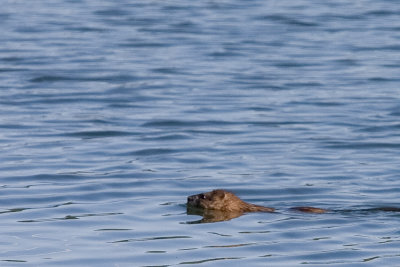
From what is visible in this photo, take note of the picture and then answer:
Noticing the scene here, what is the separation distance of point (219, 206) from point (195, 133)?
4554mm

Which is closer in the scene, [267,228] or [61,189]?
[267,228]

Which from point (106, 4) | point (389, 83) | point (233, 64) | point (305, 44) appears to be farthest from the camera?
point (106, 4)

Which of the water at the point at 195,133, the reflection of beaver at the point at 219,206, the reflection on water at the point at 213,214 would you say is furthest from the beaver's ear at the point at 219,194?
the water at the point at 195,133

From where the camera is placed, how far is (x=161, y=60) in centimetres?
2172

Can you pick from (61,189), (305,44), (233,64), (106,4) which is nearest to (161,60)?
(233,64)

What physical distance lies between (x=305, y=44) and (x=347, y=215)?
45.4 feet

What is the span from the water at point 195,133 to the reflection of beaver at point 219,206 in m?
0.19

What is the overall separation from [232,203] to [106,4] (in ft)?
64.2

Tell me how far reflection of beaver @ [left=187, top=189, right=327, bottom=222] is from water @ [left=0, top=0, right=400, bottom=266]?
0.19 m

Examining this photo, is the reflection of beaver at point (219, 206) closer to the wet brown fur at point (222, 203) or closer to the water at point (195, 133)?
the wet brown fur at point (222, 203)

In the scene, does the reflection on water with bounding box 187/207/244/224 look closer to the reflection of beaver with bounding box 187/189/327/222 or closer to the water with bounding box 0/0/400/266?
the reflection of beaver with bounding box 187/189/327/222

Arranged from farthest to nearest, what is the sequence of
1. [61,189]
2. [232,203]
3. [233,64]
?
1. [233,64]
2. [61,189]
3. [232,203]

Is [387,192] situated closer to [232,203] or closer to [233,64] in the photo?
[232,203]

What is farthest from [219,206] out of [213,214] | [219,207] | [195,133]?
[195,133]
